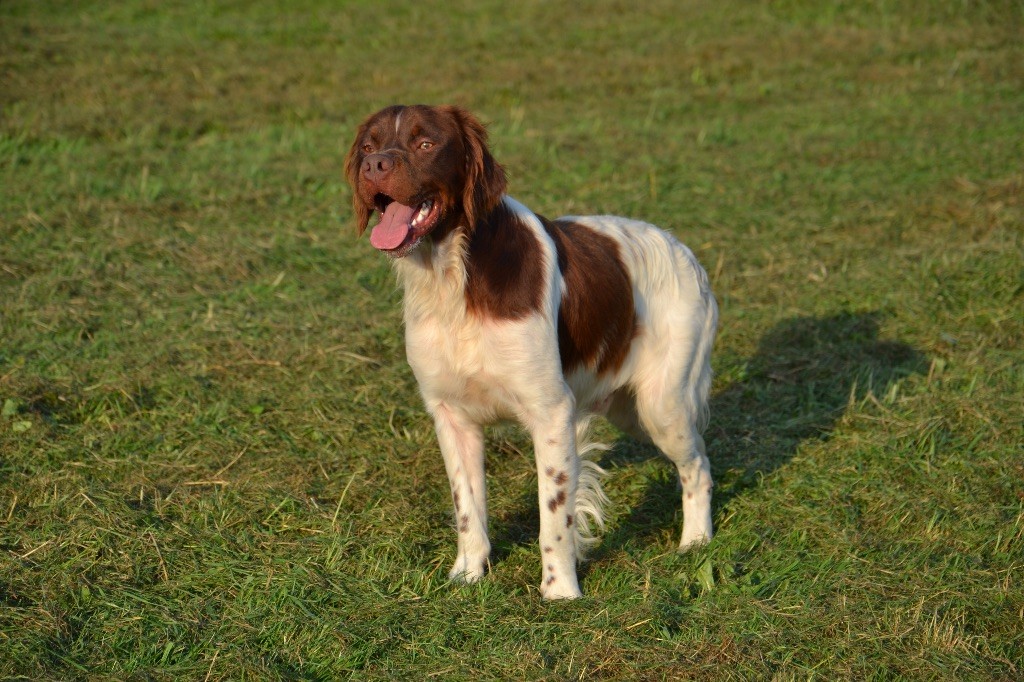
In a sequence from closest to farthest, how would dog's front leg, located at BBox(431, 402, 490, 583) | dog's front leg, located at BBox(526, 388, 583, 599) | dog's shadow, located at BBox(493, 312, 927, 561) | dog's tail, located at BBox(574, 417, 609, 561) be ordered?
dog's front leg, located at BBox(526, 388, 583, 599), dog's front leg, located at BBox(431, 402, 490, 583), dog's tail, located at BBox(574, 417, 609, 561), dog's shadow, located at BBox(493, 312, 927, 561)

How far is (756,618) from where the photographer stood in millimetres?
3525

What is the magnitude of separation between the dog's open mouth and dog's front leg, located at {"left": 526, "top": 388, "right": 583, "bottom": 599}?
707 millimetres

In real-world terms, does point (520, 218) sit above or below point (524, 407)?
above

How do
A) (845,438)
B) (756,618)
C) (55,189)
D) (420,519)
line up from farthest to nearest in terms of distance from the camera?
(55,189) < (845,438) < (420,519) < (756,618)

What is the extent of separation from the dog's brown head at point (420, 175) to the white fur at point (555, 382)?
0.14m

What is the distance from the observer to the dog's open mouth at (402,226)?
3447mm

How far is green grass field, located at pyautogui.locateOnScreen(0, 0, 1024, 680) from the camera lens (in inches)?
136

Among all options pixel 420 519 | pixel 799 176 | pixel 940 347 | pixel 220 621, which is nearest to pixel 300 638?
pixel 220 621

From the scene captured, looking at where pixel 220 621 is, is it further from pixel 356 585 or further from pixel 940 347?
pixel 940 347

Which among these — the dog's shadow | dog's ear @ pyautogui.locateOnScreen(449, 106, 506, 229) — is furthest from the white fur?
the dog's shadow

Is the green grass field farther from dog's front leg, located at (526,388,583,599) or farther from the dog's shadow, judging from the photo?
dog's front leg, located at (526,388,583,599)

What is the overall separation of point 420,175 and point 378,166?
Result: 13 cm

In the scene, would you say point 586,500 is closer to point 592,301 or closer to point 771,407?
point 592,301

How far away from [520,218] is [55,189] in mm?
4954
